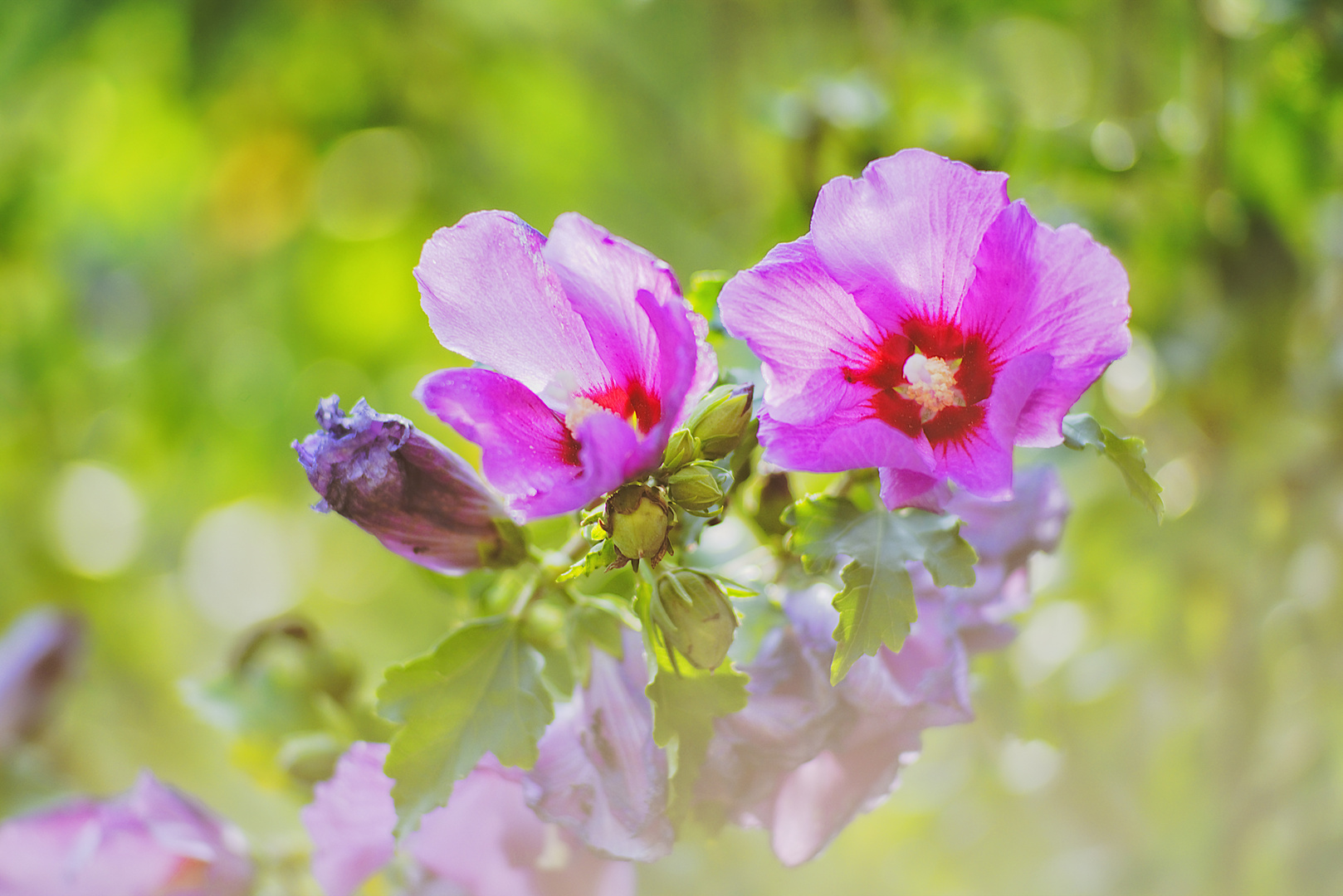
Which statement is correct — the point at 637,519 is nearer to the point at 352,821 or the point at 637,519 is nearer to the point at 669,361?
the point at 669,361

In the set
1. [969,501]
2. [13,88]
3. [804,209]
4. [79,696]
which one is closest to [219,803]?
[79,696]

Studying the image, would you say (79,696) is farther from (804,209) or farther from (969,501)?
(969,501)

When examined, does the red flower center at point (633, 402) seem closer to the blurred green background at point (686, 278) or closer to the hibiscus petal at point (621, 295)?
the hibiscus petal at point (621, 295)

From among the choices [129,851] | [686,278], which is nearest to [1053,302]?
[129,851]

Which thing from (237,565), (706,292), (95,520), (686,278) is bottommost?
(237,565)

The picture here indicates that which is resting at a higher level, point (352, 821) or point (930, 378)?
point (930, 378)

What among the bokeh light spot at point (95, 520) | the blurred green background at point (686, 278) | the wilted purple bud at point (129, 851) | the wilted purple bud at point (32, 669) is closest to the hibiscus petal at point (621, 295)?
the blurred green background at point (686, 278)

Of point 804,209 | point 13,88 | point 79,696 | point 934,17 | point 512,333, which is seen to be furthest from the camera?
point 79,696
